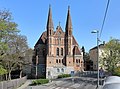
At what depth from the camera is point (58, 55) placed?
4065 inches

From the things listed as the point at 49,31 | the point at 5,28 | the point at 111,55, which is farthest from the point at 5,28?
the point at 49,31

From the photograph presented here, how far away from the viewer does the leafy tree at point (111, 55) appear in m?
65.5

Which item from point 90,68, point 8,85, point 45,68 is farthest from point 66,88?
point 90,68

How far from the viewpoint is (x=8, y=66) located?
68.8m

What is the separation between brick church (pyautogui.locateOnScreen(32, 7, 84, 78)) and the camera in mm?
100875

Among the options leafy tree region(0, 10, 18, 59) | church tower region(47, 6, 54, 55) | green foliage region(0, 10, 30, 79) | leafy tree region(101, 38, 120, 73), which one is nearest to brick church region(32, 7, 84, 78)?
church tower region(47, 6, 54, 55)

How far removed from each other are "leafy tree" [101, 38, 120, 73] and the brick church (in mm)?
33749

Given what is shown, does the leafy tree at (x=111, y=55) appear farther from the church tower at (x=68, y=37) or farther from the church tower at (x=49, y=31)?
the church tower at (x=49, y=31)

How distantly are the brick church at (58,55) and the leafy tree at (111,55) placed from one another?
33.7m

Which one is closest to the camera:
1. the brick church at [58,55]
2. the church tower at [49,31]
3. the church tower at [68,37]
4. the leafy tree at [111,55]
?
the leafy tree at [111,55]

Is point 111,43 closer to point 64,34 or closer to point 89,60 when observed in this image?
point 64,34

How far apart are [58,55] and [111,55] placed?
39085 millimetres

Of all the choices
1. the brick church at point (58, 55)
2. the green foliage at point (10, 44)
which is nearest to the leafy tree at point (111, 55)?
the green foliage at point (10, 44)

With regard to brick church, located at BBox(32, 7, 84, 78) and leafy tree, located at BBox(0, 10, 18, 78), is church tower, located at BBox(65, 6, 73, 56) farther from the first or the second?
leafy tree, located at BBox(0, 10, 18, 78)
